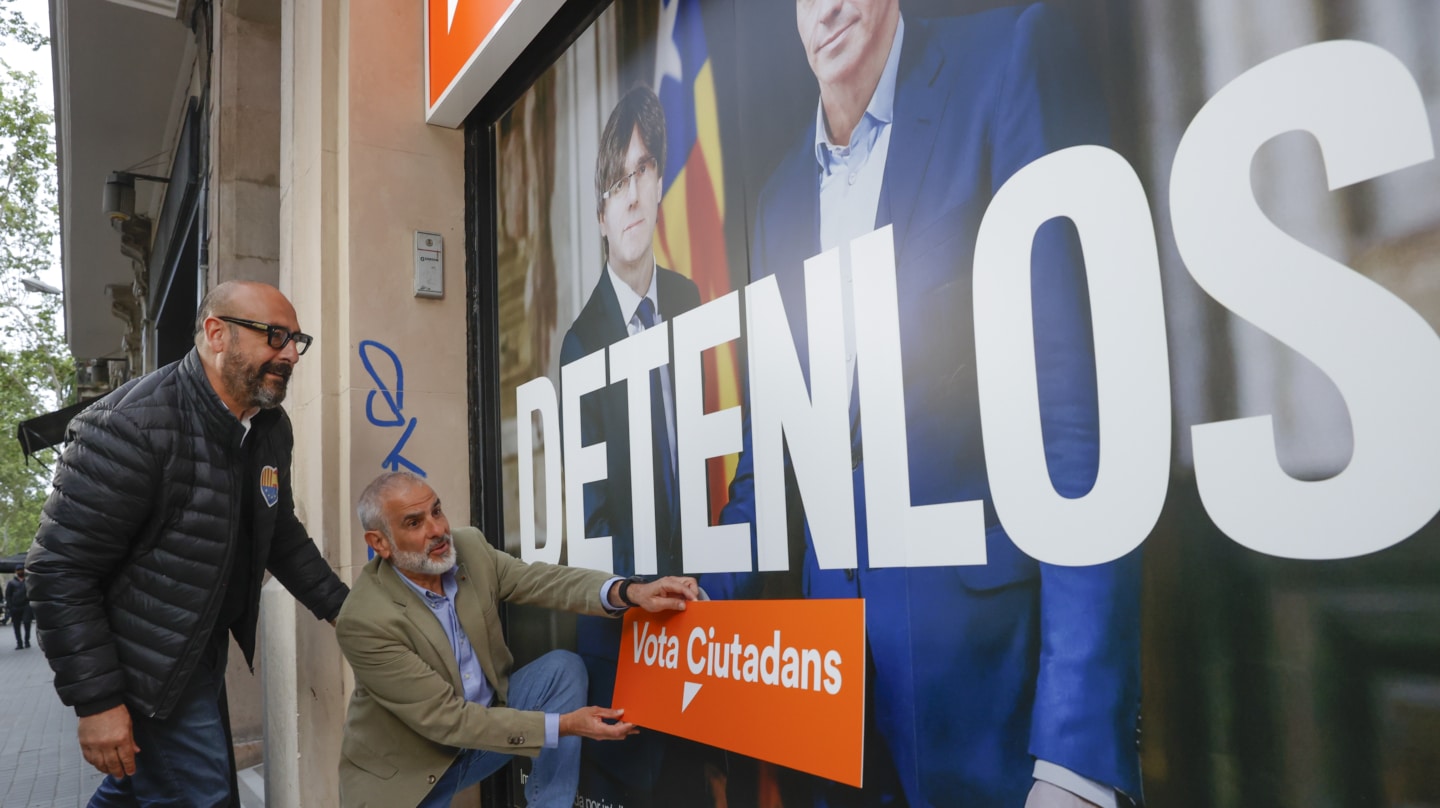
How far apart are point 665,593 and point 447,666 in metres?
0.75

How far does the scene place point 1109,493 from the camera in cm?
173

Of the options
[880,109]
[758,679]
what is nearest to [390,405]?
[758,679]

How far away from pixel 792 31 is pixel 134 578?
2.41 metres

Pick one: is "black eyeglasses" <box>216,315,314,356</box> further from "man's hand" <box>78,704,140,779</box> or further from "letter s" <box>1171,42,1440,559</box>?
"letter s" <box>1171,42,1440,559</box>

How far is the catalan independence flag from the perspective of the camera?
2760 millimetres

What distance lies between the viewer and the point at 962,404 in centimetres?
202

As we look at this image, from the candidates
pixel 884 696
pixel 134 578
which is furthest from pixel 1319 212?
pixel 134 578

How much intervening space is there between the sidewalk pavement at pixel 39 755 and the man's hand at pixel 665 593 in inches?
189

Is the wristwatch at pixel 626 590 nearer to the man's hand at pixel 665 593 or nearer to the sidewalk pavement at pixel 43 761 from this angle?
the man's hand at pixel 665 593

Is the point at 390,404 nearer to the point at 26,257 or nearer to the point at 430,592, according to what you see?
the point at 430,592

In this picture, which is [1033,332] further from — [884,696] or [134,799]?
[134,799]

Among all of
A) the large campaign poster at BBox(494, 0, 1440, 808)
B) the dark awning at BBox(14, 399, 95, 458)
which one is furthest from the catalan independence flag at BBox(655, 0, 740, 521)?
the dark awning at BBox(14, 399, 95, 458)

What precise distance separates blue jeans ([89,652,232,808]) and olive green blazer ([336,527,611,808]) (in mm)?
358

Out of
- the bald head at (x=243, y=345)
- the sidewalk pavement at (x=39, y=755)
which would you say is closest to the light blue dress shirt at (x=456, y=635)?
the bald head at (x=243, y=345)
